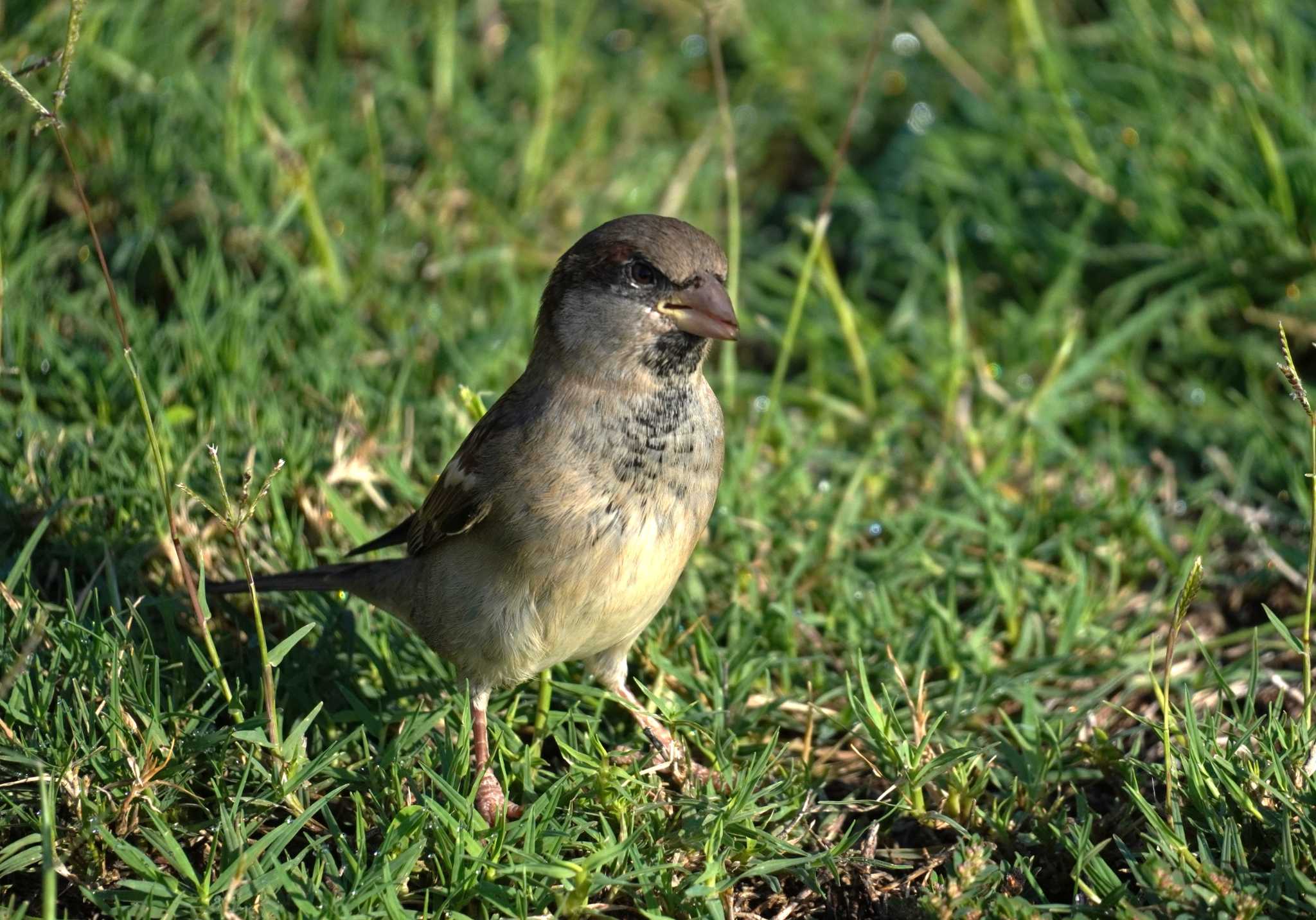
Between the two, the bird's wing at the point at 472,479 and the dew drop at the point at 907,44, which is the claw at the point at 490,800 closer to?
the bird's wing at the point at 472,479

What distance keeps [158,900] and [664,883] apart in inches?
43.6

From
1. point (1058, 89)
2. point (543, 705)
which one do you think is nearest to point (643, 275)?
point (543, 705)

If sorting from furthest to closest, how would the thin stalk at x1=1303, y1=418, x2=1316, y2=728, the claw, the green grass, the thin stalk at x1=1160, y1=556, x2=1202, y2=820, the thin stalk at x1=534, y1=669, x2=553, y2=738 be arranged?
1. the thin stalk at x1=534, y1=669, x2=553, y2=738
2. the claw
3. the green grass
4. the thin stalk at x1=1303, y1=418, x2=1316, y2=728
5. the thin stalk at x1=1160, y1=556, x2=1202, y2=820

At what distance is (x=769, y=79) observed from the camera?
6.75 meters

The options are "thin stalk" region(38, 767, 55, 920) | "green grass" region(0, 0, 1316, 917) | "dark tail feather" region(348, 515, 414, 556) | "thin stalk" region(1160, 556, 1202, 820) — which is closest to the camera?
"thin stalk" region(38, 767, 55, 920)

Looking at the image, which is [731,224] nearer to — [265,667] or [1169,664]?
[1169,664]

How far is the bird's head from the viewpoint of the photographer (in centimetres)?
359

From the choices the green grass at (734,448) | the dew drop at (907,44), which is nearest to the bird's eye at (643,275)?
the green grass at (734,448)

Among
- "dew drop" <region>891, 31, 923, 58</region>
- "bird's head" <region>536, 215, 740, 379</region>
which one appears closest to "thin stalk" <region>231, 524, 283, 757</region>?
"bird's head" <region>536, 215, 740, 379</region>


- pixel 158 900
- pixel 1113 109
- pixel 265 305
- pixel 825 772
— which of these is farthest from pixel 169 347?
pixel 1113 109

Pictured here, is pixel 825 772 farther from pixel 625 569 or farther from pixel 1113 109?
pixel 1113 109

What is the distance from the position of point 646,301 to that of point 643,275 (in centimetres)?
7

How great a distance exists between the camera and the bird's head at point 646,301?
359cm

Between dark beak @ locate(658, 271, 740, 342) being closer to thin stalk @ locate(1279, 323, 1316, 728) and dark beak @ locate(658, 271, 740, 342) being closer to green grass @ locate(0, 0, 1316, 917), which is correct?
green grass @ locate(0, 0, 1316, 917)
